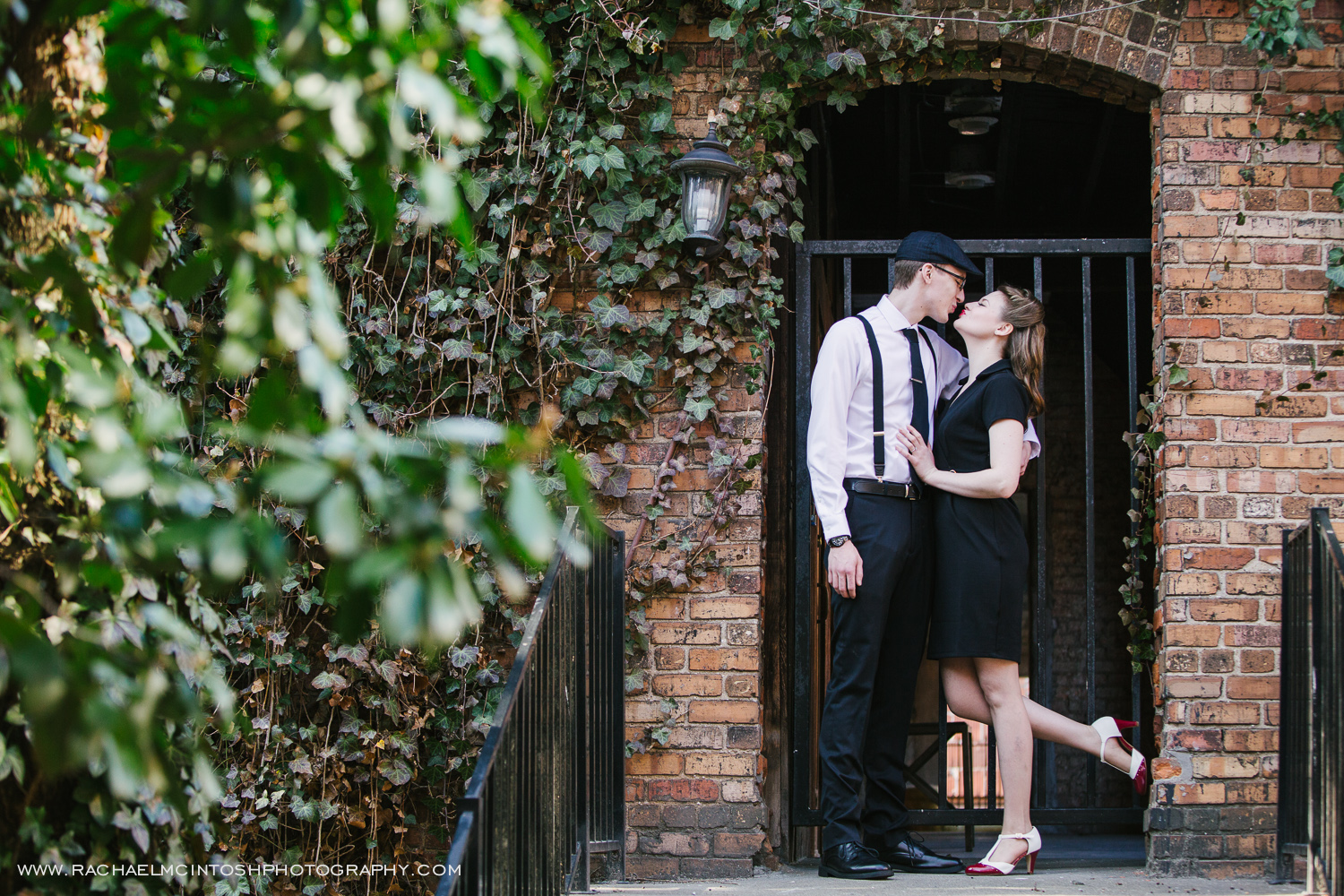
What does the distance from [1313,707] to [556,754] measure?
5.81ft

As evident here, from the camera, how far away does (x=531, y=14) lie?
392 centimetres

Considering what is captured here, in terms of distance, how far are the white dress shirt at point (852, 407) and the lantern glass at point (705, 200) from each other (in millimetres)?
525

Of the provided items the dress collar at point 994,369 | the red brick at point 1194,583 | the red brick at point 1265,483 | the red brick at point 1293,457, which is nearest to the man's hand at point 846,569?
the dress collar at point 994,369

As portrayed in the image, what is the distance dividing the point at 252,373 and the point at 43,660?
3.13 meters

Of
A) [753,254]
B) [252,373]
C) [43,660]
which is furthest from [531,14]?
[43,660]

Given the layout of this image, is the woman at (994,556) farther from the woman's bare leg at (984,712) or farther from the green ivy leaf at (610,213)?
the green ivy leaf at (610,213)

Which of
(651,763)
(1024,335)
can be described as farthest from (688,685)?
(1024,335)

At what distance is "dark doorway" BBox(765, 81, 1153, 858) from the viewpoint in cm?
404

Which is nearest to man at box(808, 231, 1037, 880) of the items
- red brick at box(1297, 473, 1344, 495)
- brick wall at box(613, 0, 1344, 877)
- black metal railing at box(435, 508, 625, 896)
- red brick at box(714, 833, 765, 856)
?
red brick at box(714, 833, 765, 856)

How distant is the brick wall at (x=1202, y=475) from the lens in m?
3.64

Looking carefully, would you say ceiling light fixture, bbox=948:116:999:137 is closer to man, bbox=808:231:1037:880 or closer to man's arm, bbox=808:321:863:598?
man, bbox=808:231:1037:880

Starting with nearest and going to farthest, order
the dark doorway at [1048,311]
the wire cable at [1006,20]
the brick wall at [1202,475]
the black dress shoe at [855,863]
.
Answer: the black dress shoe at [855,863] < the brick wall at [1202,475] < the wire cable at [1006,20] < the dark doorway at [1048,311]

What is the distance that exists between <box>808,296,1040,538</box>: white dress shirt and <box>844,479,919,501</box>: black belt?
2cm

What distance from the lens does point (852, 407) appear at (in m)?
3.62
